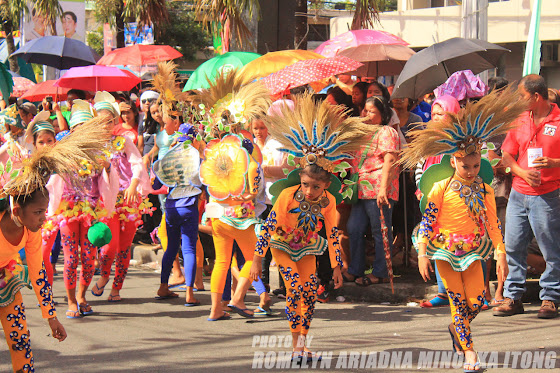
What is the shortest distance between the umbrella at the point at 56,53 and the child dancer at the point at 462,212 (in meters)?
9.52

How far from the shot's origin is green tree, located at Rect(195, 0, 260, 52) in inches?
442

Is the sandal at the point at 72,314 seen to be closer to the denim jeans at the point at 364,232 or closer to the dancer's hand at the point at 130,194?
the dancer's hand at the point at 130,194

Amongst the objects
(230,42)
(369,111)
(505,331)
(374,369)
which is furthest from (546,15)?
(374,369)

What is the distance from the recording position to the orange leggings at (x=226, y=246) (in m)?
7.29

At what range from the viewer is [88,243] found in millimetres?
7629

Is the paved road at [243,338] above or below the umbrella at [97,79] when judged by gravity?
below

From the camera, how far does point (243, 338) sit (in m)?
6.67

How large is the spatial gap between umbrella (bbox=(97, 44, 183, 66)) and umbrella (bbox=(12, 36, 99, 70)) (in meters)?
0.92

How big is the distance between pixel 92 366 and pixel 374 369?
2.16 metres

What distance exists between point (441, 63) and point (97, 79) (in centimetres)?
571

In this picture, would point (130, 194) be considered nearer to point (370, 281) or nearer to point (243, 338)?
point (243, 338)

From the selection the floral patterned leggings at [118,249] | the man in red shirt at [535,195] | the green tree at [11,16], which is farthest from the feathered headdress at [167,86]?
the green tree at [11,16]

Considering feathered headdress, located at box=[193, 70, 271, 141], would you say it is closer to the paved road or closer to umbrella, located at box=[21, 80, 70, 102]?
the paved road

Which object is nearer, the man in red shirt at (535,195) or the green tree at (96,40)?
the man in red shirt at (535,195)
